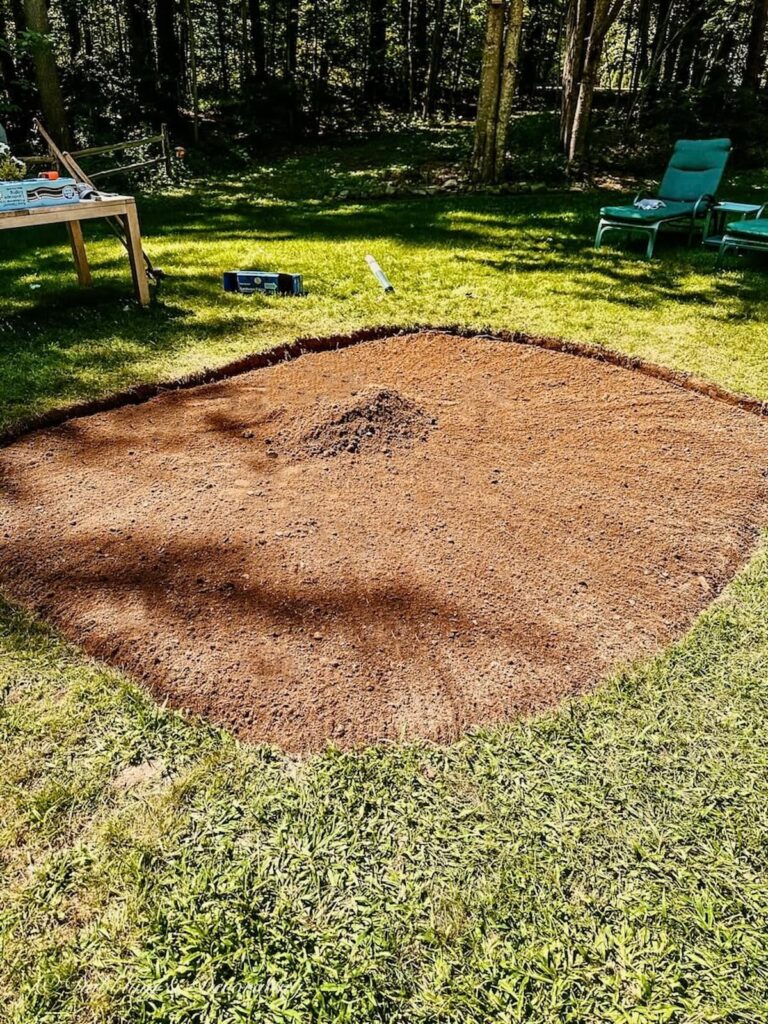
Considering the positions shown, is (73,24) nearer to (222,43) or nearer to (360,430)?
(222,43)

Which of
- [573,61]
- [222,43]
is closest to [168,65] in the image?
[222,43]

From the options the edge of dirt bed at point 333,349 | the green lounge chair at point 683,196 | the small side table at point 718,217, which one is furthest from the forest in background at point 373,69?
the edge of dirt bed at point 333,349

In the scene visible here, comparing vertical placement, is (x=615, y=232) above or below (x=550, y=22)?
below

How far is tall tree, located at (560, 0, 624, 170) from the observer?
9102 millimetres

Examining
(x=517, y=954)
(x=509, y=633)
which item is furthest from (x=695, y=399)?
(x=517, y=954)

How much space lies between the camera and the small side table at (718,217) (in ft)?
22.0

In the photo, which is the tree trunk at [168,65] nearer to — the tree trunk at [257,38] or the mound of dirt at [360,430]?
the tree trunk at [257,38]

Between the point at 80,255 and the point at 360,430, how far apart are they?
3953mm

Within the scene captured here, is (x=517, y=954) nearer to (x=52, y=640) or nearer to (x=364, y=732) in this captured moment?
(x=364, y=732)

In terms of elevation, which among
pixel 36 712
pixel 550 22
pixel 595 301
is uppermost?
pixel 550 22

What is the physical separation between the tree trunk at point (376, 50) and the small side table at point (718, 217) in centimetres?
1453

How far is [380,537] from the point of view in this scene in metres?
2.99

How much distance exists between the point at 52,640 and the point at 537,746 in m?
1.76

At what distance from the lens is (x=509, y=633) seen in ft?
8.16
